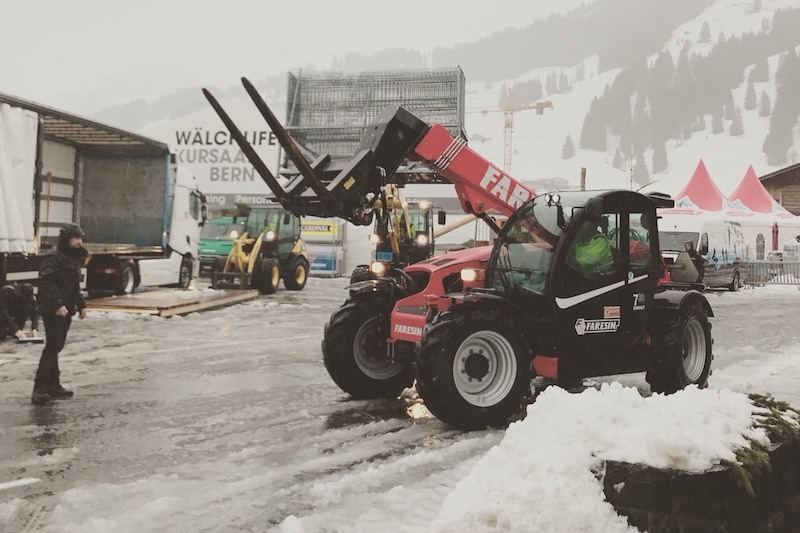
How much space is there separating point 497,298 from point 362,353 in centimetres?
168

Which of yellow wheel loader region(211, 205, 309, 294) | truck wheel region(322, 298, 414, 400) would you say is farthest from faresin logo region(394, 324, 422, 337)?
yellow wheel loader region(211, 205, 309, 294)

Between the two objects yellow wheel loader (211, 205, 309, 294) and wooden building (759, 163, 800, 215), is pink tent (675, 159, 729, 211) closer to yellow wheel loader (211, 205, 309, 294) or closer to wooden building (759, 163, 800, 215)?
yellow wheel loader (211, 205, 309, 294)

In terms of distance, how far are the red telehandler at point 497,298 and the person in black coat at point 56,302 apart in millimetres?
2216

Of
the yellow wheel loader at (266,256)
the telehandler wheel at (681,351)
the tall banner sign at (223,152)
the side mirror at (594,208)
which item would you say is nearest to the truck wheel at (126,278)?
the yellow wheel loader at (266,256)

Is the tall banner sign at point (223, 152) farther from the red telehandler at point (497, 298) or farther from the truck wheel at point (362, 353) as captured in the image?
the red telehandler at point (497, 298)

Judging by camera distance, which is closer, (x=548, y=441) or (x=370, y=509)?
(x=548, y=441)

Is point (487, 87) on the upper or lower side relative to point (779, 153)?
upper

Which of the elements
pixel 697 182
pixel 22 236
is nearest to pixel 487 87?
pixel 697 182

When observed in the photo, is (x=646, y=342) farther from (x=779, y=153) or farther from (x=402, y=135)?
(x=779, y=153)

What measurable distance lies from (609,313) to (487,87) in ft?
538

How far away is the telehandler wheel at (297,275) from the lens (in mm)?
20656

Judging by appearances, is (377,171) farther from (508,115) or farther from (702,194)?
(508,115)

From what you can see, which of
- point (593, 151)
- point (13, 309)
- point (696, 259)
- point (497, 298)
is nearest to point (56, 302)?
point (497, 298)

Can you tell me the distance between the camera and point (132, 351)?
977 cm
